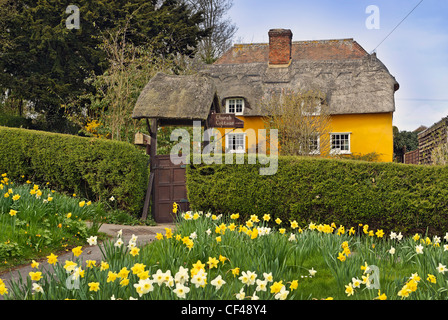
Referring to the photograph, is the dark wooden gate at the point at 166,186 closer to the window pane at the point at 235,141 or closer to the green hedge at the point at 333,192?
the green hedge at the point at 333,192

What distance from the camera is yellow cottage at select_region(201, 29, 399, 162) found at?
70.1ft

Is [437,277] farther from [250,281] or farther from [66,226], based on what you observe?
[66,226]

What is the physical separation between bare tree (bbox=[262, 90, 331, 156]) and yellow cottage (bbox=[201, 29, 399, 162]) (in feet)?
4.74

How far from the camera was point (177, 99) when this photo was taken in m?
11.4

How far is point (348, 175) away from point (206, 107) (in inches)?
165

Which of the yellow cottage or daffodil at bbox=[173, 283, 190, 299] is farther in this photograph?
the yellow cottage

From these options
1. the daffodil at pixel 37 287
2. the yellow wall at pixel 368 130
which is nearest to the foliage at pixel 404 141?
the yellow wall at pixel 368 130

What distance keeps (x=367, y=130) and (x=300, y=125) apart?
574cm

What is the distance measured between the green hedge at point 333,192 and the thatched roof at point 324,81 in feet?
41.0

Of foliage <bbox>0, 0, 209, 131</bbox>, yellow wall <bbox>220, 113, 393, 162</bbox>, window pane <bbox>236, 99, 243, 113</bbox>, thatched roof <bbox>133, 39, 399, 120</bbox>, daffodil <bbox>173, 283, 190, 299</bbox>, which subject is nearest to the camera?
daffodil <bbox>173, 283, 190, 299</bbox>

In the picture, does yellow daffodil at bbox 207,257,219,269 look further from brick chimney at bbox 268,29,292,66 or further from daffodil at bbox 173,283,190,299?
brick chimney at bbox 268,29,292,66

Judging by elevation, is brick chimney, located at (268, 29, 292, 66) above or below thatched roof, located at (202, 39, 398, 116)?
above

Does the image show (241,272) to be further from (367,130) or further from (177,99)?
(367,130)

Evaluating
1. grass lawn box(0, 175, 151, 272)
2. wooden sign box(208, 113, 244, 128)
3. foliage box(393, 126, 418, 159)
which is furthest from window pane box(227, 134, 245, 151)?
grass lawn box(0, 175, 151, 272)
